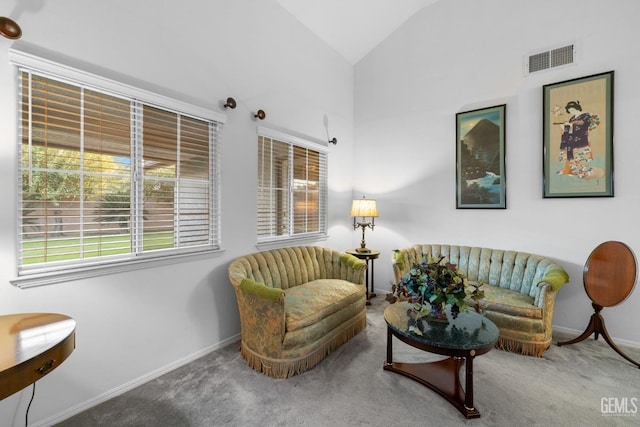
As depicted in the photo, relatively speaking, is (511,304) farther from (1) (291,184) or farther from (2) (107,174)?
(2) (107,174)

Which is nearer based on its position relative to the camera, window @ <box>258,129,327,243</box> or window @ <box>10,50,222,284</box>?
window @ <box>10,50,222,284</box>

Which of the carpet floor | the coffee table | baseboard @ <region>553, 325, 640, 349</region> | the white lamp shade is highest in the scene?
the white lamp shade

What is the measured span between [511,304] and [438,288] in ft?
3.84

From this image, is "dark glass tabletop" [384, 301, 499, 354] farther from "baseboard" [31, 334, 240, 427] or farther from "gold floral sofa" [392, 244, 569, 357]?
"baseboard" [31, 334, 240, 427]

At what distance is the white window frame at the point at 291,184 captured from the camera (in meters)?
3.19

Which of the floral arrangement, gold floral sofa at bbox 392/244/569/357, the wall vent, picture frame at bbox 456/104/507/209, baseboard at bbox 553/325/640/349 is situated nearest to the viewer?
the floral arrangement

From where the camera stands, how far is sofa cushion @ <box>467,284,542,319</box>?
98.7 inches

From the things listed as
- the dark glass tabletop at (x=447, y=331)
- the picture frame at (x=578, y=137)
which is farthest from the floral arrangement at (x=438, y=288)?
the picture frame at (x=578, y=137)

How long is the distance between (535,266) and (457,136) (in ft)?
5.95

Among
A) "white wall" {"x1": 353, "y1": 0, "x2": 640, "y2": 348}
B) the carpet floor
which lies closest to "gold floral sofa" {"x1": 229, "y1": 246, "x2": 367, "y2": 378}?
the carpet floor

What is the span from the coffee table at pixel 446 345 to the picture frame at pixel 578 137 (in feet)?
6.61

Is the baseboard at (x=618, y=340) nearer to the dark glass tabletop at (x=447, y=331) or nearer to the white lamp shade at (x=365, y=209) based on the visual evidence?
the dark glass tabletop at (x=447, y=331)

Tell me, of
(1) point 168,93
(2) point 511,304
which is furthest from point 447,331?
(1) point 168,93

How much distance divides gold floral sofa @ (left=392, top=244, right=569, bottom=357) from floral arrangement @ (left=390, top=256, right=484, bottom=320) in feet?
1.36
